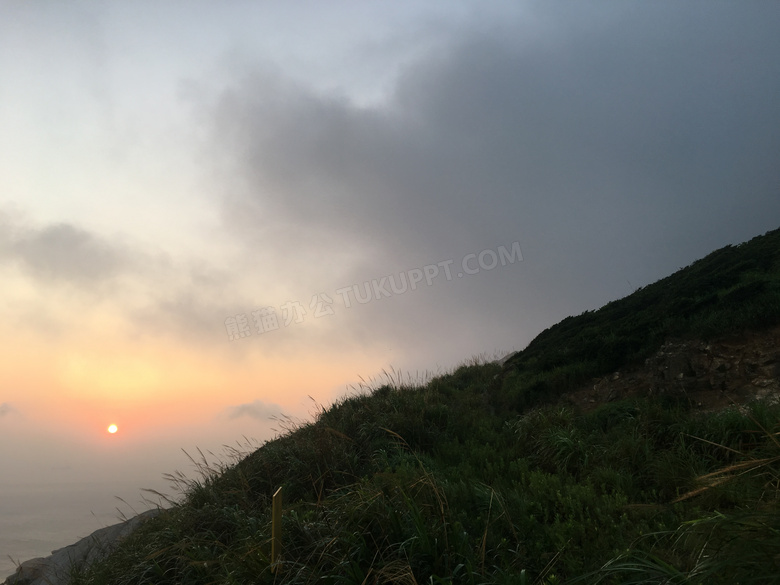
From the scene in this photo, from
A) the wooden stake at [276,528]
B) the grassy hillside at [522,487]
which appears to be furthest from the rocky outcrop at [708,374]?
the wooden stake at [276,528]

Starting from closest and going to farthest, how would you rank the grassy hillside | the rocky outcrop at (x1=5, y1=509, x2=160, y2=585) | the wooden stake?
the wooden stake, the grassy hillside, the rocky outcrop at (x1=5, y1=509, x2=160, y2=585)

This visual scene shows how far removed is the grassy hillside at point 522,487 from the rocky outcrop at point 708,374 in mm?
380

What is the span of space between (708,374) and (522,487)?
5232 mm

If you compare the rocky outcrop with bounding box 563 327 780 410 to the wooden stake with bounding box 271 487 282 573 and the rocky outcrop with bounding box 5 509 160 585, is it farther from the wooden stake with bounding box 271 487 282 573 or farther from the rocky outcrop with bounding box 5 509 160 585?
the rocky outcrop with bounding box 5 509 160 585

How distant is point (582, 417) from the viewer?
31.1 feet

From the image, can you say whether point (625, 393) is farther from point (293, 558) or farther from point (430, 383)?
point (293, 558)

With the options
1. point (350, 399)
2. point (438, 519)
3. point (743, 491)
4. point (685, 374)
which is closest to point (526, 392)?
point (685, 374)

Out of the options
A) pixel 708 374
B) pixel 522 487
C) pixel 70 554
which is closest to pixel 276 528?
pixel 522 487

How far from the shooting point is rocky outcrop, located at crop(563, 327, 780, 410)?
865cm

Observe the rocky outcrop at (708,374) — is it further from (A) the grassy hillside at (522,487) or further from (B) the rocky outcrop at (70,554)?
(B) the rocky outcrop at (70,554)

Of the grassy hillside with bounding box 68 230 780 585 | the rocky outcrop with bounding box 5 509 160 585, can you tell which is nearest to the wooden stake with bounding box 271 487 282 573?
the grassy hillside with bounding box 68 230 780 585

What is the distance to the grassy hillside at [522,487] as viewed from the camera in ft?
13.3

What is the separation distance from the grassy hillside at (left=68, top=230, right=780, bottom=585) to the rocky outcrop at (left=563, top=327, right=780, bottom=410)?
0.38 m

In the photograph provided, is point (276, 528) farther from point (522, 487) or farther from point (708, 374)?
point (708, 374)
